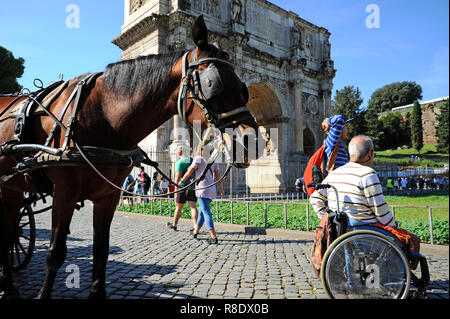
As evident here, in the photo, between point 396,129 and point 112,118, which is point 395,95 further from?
point 112,118

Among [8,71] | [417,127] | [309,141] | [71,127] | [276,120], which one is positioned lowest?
[71,127]

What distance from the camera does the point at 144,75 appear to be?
8.33ft

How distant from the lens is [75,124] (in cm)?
248

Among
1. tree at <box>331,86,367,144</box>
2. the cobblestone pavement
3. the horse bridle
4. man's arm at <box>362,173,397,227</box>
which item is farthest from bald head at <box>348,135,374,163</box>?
tree at <box>331,86,367,144</box>

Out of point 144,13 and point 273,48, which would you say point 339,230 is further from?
point 273,48

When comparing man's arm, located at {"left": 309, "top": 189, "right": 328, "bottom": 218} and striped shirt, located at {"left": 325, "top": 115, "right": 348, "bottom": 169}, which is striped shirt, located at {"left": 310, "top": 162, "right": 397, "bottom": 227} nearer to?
man's arm, located at {"left": 309, "top": 189, "right": 328, "bottom": 218}

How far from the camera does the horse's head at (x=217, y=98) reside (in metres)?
2.19

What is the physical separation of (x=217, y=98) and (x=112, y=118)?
→ 941 mm

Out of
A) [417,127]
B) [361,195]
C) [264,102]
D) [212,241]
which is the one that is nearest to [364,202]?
[361,195]

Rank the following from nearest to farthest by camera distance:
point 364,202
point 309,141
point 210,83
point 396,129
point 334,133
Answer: point 210,83 < point 364,202 < point 334,133 < point 309,141 < point 396,129

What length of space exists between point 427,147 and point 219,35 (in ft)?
181

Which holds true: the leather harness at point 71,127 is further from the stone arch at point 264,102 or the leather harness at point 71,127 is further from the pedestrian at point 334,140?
the stone arch at point 264,102

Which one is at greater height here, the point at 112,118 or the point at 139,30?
the point at 139,30

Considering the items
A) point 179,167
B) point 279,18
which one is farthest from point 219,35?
point 179,167
